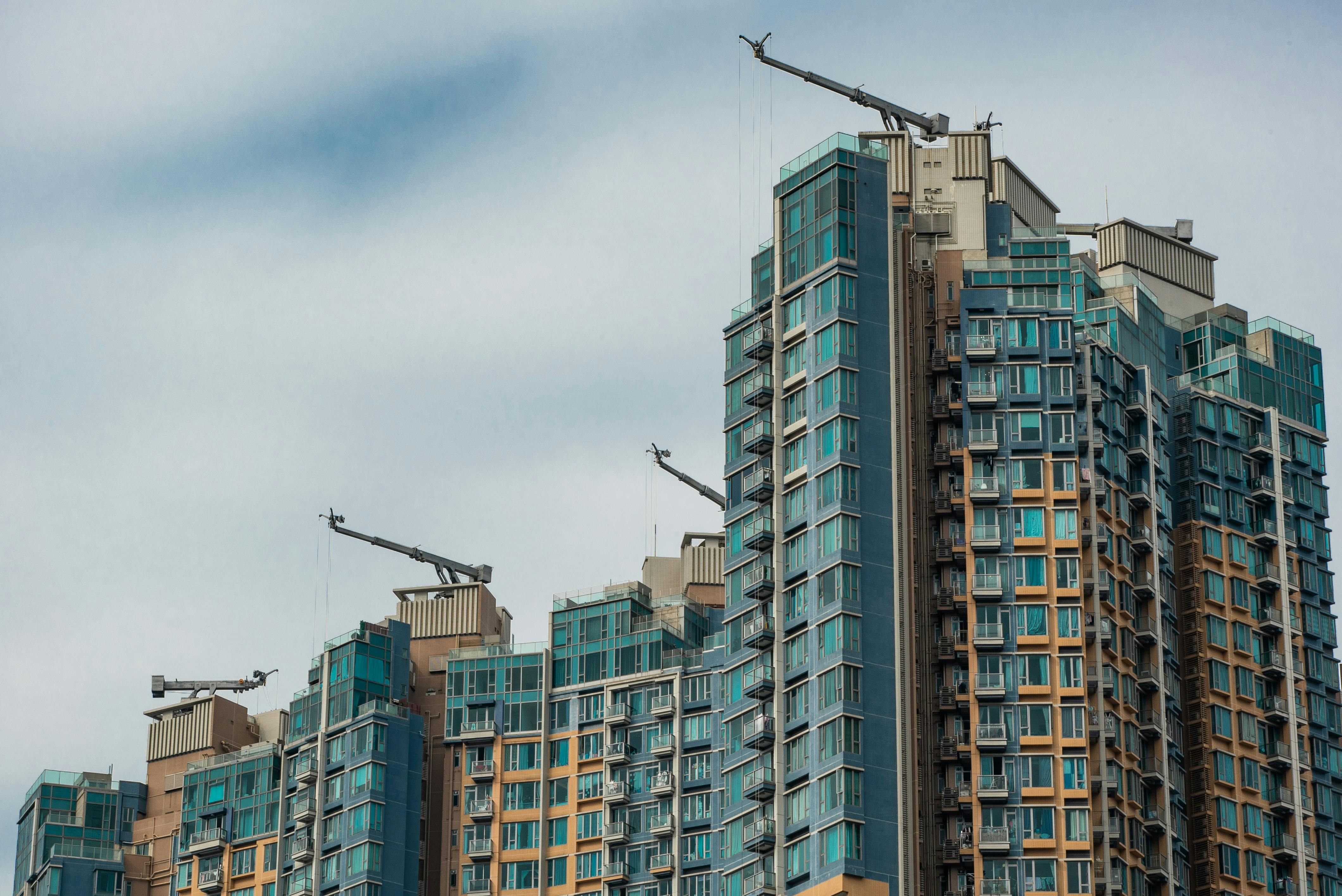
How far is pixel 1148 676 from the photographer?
179 meters

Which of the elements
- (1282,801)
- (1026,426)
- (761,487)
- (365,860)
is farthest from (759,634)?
(1282,801)

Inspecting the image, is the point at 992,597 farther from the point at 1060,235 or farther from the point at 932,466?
the point at 1060,235

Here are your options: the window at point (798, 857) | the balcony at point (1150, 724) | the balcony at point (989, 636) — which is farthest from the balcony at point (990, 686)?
the window at point (798, 857)

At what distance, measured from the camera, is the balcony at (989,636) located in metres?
170

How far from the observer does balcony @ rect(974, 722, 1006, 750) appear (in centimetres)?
16712

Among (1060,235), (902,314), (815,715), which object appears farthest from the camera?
(1060,235)

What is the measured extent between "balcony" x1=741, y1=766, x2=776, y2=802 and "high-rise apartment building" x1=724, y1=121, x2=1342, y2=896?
98cm

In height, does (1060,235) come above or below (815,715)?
above

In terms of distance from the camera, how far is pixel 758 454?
18200 centimetres

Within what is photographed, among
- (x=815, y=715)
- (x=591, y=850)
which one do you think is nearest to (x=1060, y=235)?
(x=815, y=715)

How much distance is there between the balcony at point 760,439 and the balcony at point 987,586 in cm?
1805

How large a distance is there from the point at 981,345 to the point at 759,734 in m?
32.0

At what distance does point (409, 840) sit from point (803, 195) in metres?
→ 59.9

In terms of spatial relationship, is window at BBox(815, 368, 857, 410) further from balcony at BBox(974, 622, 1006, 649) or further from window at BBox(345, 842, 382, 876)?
window at BBox(345, 842, 382, 876)
